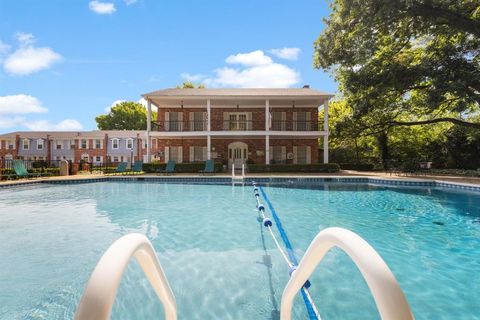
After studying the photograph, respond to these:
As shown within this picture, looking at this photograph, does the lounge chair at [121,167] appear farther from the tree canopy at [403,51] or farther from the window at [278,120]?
the tree canopy at [403,51]

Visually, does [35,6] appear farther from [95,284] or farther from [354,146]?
[354,146]

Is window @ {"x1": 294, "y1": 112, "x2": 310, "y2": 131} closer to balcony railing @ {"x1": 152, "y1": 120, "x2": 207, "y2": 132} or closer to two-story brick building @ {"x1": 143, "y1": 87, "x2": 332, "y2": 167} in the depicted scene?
two-story brick building @ {"x1": 143, "y1": 87, "x2": 332, "y2": 167}

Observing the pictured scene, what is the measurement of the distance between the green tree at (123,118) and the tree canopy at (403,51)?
4685 centimetres

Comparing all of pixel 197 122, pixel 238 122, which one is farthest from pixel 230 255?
pixel 197 122

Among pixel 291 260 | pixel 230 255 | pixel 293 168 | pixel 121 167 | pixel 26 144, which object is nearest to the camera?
pixel 291 260

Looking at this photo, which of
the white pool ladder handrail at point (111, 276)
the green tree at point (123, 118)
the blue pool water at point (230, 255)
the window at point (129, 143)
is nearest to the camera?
the white pool ladder handrail at point (111, 276)

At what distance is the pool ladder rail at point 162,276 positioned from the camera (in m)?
0.82

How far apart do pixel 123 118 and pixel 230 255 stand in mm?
58545

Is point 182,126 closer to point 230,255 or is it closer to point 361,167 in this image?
point 361,167

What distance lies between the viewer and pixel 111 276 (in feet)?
2.95

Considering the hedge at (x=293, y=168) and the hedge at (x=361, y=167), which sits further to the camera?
the hedge at (x=361, y=167)

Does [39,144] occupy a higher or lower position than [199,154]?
higher

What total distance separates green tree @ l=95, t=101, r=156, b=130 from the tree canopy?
46855 mm

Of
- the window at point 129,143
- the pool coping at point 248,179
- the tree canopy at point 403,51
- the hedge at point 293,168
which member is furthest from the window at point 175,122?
the window at point 129,143
